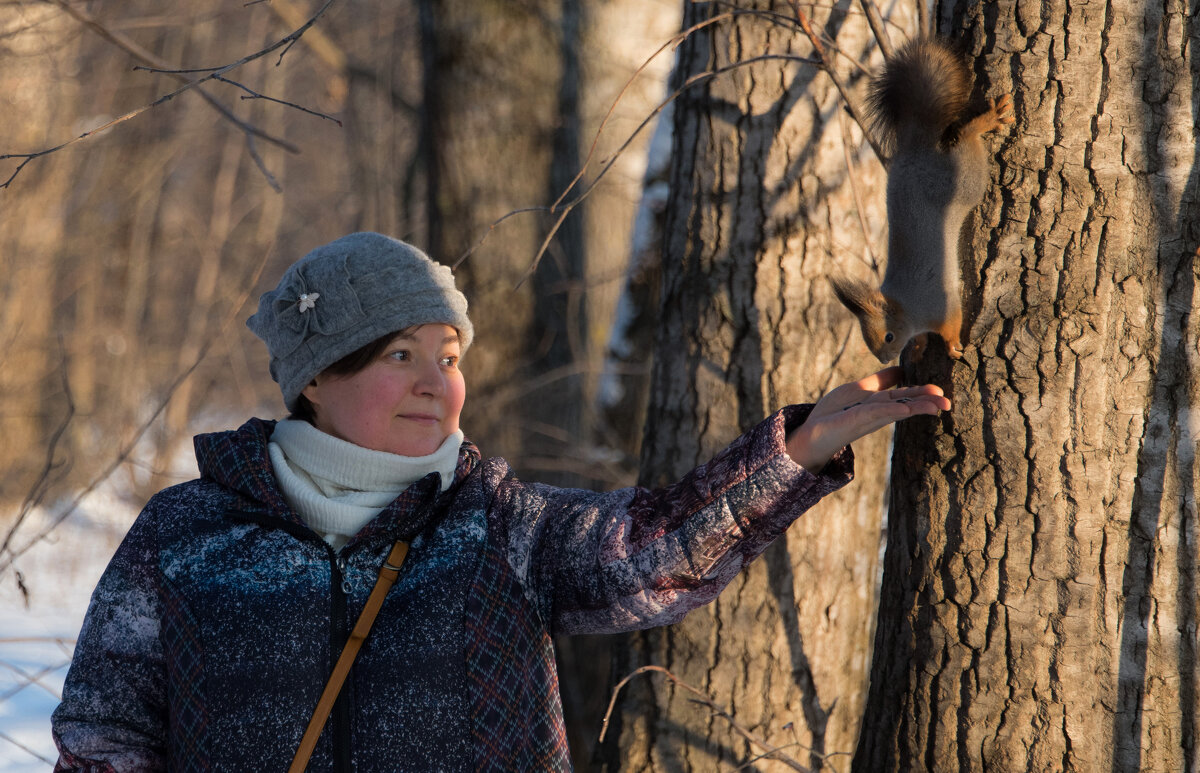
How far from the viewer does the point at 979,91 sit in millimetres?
1680

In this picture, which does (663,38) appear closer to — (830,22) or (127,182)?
(830,22)

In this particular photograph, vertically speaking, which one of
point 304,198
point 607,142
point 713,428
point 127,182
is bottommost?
point 713,428

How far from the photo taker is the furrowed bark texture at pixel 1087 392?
5.22 feet

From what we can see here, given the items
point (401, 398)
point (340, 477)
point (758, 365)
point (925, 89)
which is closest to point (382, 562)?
point (340, 477)

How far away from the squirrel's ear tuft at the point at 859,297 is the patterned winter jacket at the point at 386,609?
397mm

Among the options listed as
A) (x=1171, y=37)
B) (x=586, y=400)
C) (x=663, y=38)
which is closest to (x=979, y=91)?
(x=1171, y=37)

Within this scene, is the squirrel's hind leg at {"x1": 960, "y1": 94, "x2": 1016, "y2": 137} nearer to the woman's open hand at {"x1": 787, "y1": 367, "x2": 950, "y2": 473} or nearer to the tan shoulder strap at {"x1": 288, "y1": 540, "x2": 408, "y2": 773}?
the woman's open hand at {"x1": 787, "y1": 367, "x2": 950, "y2": 473}

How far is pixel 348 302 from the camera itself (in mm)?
1735

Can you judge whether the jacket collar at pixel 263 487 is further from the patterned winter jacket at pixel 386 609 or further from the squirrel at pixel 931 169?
the squirrel at pixel 931 169

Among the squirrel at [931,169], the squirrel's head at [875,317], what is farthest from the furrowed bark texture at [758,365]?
the squirrel at [931,169]

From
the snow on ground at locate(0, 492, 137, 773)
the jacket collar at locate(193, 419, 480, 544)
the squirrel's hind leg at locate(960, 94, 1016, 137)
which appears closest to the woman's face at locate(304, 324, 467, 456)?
the jacket collar at locate(193, 419, 480, 544)

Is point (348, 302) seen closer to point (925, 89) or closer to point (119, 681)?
point (119, 681)

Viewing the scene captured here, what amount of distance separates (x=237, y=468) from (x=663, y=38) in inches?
149

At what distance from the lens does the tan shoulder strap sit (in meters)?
1.52
